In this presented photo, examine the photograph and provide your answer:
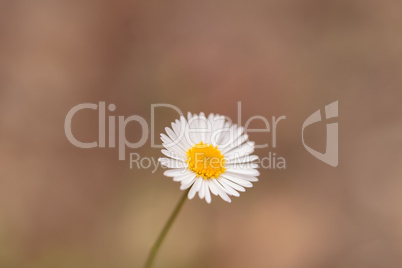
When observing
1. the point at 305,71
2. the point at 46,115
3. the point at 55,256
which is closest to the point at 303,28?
the point at 305,71

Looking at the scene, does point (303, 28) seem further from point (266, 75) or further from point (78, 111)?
point (78, 111)

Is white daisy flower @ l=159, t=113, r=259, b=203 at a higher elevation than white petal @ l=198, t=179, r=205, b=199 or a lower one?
higher

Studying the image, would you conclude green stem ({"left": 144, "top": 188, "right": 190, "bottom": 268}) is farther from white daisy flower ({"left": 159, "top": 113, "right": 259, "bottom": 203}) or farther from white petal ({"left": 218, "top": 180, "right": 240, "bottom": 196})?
white petal ({"left": 218, "top": 180, "right": 240, "bottom": 196})

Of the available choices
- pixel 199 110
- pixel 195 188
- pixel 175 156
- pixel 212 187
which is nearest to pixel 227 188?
pixel 212 187

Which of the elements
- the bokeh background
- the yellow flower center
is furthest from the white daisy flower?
the bokeh background

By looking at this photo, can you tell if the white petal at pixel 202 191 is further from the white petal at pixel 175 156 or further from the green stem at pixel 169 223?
the white petal at pixel 175 156

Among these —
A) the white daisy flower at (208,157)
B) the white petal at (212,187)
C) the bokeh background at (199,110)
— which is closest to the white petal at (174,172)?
the white daisy flower at (208,157)
